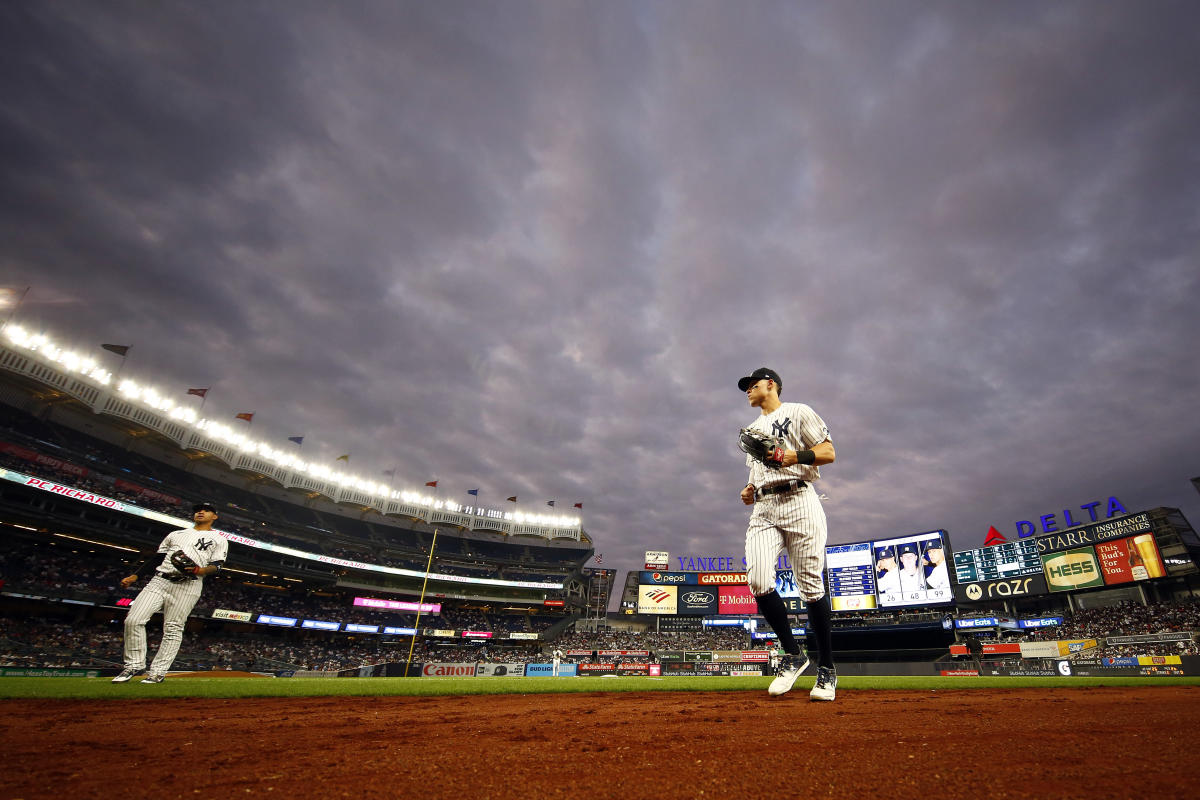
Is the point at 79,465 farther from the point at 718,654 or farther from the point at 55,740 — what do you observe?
the point at 718,654

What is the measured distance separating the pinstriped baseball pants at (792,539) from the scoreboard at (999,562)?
1614 inches

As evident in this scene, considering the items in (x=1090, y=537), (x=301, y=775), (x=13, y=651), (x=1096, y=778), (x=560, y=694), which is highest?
(x=1090, y=537)

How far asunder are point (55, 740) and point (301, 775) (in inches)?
65.2

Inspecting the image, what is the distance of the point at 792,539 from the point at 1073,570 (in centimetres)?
4195

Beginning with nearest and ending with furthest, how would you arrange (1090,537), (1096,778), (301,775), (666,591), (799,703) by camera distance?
(1096,778)
(301,775)
(799,703)
(1090,537)
(666,591)

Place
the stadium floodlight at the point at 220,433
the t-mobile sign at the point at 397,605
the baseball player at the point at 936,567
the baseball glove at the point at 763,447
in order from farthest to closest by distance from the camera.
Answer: the t-mobile sign at the point at 397,605 < the baseball player at the point at 936,567 < the stadium floodlight at the point at 220,433 < the baseball glove at the point at 763,447

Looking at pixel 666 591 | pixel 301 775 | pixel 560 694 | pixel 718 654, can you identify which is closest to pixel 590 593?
pixel 666 591

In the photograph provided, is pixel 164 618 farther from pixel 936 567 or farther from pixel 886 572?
pixel 886 572

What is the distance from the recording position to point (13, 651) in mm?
18859

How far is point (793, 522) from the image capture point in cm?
387

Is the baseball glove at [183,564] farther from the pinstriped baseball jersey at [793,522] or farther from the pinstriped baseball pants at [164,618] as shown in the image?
the pinstriped baseball jersey at [793,522]

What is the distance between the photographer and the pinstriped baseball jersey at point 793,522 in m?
3.85

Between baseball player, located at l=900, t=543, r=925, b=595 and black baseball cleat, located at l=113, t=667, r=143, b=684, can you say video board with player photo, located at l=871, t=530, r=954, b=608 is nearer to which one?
baseball player, located at l=900, t=543, r=925, b=595

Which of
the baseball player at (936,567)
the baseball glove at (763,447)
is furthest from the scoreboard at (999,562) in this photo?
the baseball glove at (763,447)
